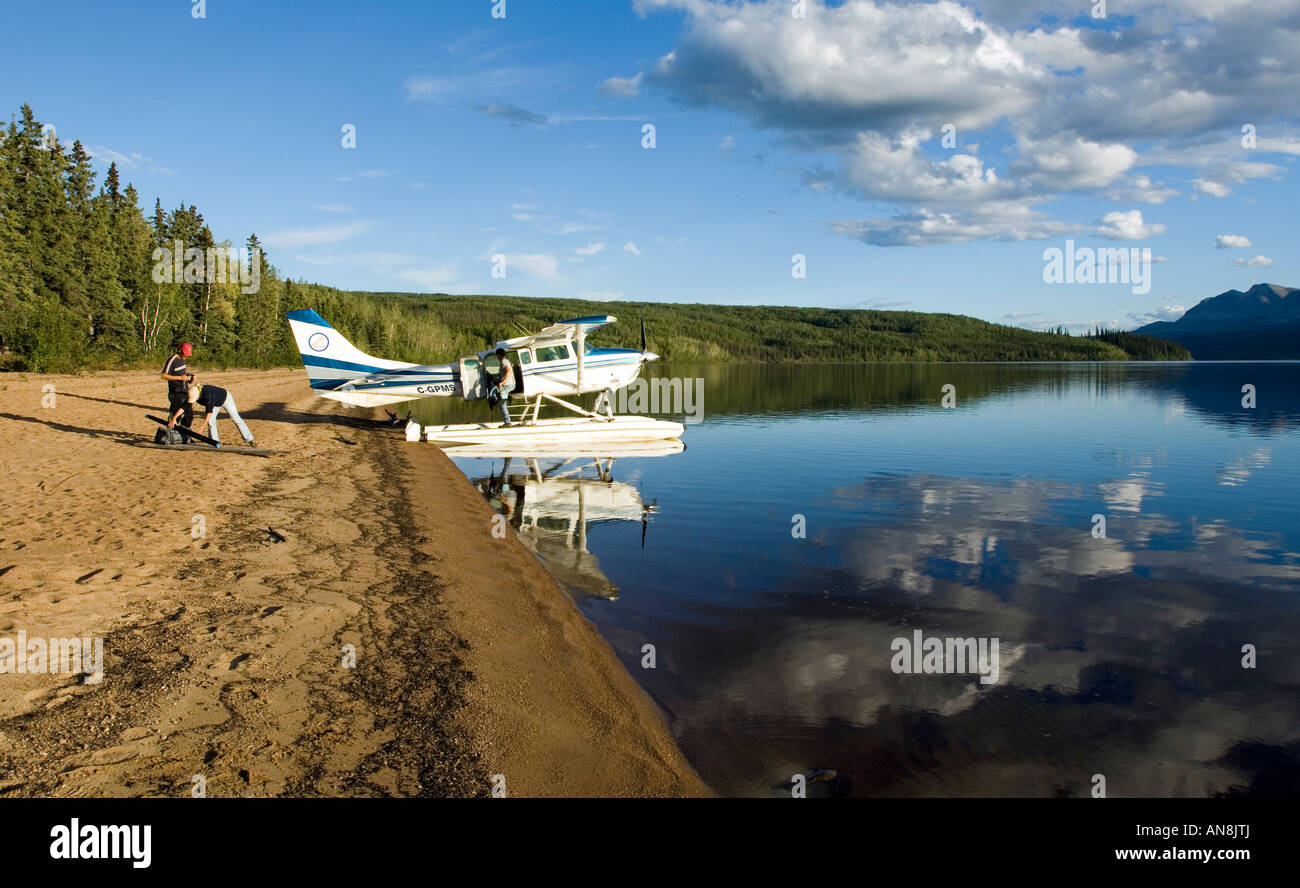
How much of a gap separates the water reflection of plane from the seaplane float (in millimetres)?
519

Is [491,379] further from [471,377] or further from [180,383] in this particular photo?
[180,383]

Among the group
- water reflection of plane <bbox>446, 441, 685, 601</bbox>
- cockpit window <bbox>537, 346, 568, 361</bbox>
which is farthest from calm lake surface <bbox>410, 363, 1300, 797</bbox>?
cockpit window <bbox>537, 346, 568, 361</bbox>

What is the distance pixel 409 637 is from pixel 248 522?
425cm

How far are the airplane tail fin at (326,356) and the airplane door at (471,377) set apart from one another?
7.10 ft

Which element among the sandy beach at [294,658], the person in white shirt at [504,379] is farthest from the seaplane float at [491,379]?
the sandy beach at [294,658]

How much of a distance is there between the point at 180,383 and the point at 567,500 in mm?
7894

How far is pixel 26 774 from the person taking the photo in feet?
11.1

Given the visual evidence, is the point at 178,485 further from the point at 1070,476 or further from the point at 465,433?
the point at 1070,476

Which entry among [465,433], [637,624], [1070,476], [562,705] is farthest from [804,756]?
[465,433]

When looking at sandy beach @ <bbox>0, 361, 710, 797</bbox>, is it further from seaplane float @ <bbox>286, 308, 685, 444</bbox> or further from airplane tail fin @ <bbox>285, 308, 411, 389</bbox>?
airplane tail fin @ <bbox>285, 308, 411, 389</bbox>

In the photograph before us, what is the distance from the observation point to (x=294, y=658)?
5.04 metres

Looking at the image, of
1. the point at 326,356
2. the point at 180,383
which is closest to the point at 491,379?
the point at 326,356

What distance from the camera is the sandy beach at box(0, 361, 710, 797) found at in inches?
148

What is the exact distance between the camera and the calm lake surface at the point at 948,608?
15.2ft
